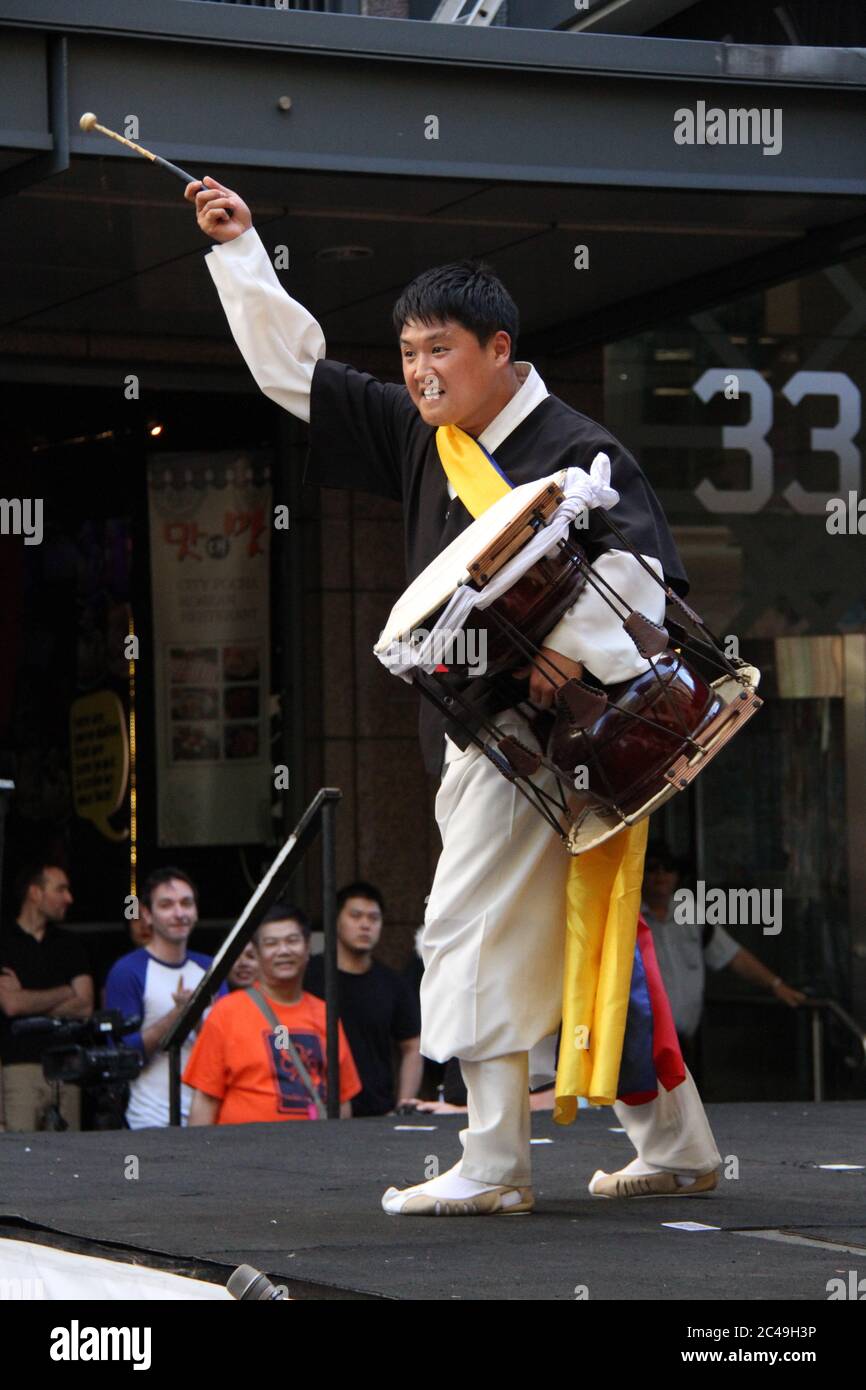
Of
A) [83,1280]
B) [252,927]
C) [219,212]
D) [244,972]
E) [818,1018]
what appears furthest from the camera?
[818,1018]

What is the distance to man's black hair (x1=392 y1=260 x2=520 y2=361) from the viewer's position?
402 centimetres

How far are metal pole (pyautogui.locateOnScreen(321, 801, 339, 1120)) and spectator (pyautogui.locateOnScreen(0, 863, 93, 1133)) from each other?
62.3 inches

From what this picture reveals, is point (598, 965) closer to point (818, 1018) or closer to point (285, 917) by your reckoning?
point (285, 917)

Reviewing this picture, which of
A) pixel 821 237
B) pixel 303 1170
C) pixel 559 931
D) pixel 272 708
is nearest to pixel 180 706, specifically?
pixel 272 708

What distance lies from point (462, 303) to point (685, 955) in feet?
20.5

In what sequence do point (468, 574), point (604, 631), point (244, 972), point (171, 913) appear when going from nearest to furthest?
point (468, 574) → point (604, 631) → point (171, 913) → point (244, 972)

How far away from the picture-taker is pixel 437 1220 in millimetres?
3953

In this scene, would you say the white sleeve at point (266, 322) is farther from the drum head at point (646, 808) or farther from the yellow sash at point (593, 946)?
the drum head at point (646, 808)

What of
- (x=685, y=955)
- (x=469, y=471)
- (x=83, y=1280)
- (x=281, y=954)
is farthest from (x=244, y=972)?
(x=83, y=1280)

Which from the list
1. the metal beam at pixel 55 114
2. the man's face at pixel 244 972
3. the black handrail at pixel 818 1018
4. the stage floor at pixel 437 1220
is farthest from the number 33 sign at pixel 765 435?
the stage floor at pixel 437 1220

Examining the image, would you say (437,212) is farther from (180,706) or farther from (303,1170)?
(303,1170)

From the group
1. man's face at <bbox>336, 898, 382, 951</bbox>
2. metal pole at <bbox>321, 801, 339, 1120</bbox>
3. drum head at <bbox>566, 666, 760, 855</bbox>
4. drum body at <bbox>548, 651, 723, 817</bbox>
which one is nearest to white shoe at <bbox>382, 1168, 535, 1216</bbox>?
drum head at <bbox>566, 666, 760, 855</bbox>

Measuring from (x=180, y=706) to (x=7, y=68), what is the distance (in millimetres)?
4400

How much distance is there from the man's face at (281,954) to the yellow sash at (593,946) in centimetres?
352
